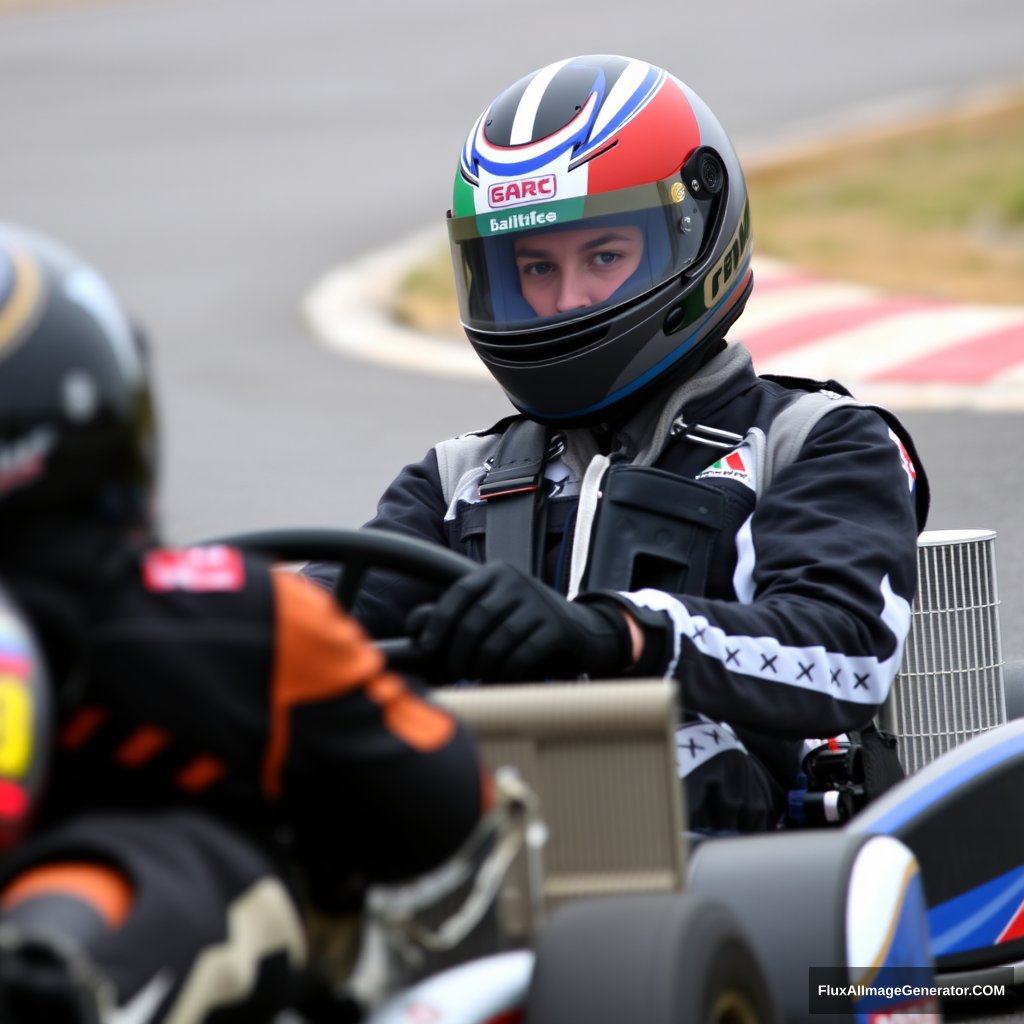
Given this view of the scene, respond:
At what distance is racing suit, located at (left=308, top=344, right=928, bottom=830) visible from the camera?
7.89 feet

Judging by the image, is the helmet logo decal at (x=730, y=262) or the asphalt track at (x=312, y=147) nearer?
the helmet logo decal at (x=730, y=262)

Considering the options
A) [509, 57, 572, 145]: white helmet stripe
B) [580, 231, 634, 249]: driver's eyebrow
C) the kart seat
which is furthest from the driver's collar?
the kart seat

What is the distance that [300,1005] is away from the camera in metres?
1.60

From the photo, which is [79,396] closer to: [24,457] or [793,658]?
[24,457]

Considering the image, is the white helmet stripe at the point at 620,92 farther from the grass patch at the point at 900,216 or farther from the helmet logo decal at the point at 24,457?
the grass patch at the point at 900,216

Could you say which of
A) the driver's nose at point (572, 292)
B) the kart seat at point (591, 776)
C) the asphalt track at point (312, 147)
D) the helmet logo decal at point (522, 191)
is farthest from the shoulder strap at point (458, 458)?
the asphalt track at point (312, 147)

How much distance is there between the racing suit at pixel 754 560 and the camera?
2.40 meters

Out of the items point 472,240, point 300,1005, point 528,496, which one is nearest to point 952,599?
point 528,496

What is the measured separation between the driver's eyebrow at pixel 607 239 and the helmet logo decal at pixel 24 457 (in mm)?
1656

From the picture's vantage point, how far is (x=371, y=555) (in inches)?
88.9

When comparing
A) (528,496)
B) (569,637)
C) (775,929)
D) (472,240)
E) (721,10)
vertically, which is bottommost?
(775,929)

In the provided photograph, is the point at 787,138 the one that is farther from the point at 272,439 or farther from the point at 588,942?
the point at 588,942

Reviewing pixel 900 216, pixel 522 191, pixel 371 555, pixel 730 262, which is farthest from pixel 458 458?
pixel 900 216

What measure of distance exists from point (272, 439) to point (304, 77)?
1277 centimetres
